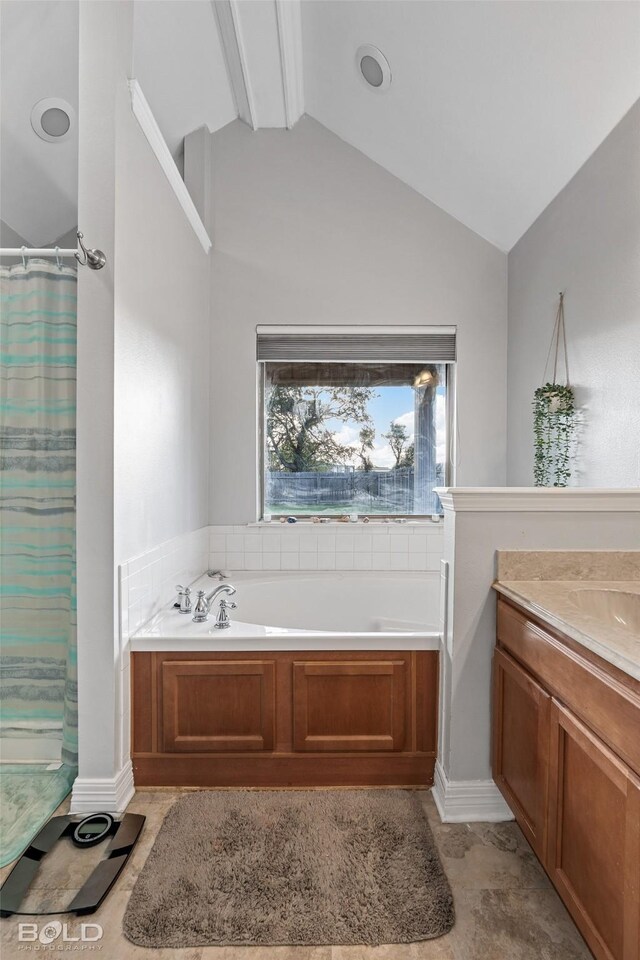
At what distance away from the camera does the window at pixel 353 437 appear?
3.48 metres

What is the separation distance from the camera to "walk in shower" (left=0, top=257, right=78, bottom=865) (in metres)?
1.91

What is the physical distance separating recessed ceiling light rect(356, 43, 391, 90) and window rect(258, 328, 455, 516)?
1.46m

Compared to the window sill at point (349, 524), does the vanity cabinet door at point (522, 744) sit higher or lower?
lower

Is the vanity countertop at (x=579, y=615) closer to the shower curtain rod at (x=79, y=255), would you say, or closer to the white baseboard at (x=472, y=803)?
the white baseboard at (x=472, y=803)

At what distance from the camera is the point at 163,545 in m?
2.46

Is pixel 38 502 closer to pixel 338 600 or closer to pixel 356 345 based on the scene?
pixel 338 600

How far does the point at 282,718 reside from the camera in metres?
2.07

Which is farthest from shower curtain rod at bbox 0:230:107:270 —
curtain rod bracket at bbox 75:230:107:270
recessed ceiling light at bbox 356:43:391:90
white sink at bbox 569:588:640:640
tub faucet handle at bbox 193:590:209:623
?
white sink at bbox 569:588:640:640

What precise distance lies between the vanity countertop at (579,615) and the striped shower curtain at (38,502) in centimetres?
154

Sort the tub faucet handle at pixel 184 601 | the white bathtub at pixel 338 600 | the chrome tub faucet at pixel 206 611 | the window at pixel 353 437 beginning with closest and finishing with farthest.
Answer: the chrome tub faucet at pixel 206 611
the tub faucet handle at pixel 184 601
the white bathtub at pixel 338 600
the window at pixel 353 437

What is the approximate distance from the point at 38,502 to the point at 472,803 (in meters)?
1.85

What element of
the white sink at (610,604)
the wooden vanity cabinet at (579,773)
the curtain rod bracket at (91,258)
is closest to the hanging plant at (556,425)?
the white sink at (610,604)

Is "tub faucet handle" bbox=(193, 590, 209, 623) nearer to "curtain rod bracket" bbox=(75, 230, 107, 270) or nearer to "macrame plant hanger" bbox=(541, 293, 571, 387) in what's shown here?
"curtain rod bracket" bbox=(75, 230, 107, 270)

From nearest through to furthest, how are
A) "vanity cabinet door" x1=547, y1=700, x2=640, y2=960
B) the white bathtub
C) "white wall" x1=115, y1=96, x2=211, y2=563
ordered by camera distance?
"vanity cabinet door" x1=547, y1=700, x2=640, y2=960, "white wall" x1=115, y1=96, x2=211, y2=563, the white bathtub
